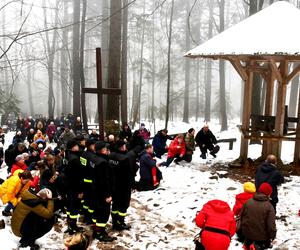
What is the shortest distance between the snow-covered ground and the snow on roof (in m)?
3.74

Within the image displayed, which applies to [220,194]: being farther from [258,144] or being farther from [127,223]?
[258,144]

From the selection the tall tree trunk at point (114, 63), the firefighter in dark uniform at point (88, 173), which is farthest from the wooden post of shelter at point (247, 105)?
the firefighter in dark uniform at point (88, 173)

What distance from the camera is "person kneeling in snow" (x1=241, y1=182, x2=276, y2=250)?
19.5ft

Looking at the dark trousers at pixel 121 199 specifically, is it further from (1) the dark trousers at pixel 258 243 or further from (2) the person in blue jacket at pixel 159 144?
(2) the person in blue jacket at pixel 159 144

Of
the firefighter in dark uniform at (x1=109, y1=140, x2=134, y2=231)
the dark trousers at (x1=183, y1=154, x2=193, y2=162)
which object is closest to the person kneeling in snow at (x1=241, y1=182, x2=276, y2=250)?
the firefighter in dark uniform at (x1=109, y1=140, x2=134, y2=231)

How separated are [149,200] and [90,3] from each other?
31.8 m

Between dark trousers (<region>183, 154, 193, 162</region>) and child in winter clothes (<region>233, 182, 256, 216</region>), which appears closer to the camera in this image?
child in winter clothes (<region>233, 182, 256, 216</region>)

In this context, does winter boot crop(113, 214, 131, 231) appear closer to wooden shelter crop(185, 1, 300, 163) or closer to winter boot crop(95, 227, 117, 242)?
winter boot crop(95, 227, 117, 242)

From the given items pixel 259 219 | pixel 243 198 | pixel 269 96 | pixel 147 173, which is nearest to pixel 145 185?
pixel 147 173

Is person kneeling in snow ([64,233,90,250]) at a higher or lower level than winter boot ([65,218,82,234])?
higher

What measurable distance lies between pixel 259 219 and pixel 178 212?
2.90m

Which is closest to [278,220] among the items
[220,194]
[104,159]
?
[220,194]

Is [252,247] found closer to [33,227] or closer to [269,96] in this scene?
[33,227]

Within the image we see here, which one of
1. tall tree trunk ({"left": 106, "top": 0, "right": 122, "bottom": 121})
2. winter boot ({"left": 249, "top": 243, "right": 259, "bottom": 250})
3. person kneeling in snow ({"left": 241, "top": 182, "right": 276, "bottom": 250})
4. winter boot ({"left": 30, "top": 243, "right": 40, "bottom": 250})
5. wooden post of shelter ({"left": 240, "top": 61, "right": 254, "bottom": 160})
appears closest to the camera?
person kneeling in snow ({"left": 241, "top": 182, "right": 276, "bottom": 250})
